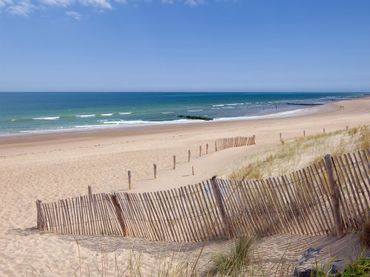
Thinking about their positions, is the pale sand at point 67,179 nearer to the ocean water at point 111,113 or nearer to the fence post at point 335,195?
the fence post at point 335,195

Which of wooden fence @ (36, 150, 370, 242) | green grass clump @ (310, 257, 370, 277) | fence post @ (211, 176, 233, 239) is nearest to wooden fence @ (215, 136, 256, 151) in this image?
wooden fence @ (36, 150, 370, 242)

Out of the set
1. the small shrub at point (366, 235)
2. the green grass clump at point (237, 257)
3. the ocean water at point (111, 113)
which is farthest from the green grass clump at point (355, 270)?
the ocean water at point (111, 113)

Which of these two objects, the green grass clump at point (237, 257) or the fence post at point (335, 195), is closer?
the green grass clump at point (237, 257)

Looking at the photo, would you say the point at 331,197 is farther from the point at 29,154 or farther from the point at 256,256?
the point at 29,154

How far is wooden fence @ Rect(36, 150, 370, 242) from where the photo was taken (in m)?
A: 5.30

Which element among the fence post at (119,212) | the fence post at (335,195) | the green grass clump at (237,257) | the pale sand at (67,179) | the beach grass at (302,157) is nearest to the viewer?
the green grass clump at (237,257)

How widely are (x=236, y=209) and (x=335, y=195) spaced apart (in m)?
1.74

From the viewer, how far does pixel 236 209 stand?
6508 millimetres

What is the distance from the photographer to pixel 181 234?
7320 millimetres

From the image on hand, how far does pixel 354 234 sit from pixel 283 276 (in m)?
1.39

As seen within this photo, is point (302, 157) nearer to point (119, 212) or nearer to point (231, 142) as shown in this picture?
point (119, 212)

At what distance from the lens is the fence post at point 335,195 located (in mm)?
5266

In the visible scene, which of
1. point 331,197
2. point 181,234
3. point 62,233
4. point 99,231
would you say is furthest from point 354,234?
point 62,233

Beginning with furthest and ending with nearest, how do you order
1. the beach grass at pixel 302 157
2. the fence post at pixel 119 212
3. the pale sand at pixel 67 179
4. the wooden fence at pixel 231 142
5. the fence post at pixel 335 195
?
the wooden fence at pixel 231 142, the beach grass at pixel 302 157, the fence post at pixel 119 212, the pale sand at pixel 67 179, the fence post at pixel 335 195
